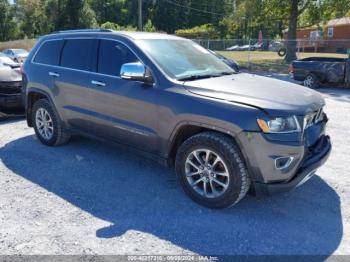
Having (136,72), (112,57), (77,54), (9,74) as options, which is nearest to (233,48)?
(9,74)

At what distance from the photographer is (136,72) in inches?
165

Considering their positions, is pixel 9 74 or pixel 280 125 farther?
pixel 9 74

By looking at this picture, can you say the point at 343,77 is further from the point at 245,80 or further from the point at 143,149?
the point at 143,149

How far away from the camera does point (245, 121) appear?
3.55 meters

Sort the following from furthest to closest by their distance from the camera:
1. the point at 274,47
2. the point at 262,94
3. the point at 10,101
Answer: the point at 274,47, the point at 10,101, the point at 262,94

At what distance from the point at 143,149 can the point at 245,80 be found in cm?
150

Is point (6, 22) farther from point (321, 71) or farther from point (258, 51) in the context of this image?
point (321, 71)

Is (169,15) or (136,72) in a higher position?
(169,15)

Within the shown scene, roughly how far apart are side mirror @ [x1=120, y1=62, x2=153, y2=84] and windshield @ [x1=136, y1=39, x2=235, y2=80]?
7.9 inches

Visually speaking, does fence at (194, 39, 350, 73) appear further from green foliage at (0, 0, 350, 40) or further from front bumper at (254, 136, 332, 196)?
front bumper at (254, 136, 332, 196)

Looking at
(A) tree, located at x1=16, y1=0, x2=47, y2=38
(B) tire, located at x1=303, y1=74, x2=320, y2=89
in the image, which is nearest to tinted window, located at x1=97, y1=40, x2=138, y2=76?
(B) tire, located at x1=303, y1=74, x2=320, y2=89

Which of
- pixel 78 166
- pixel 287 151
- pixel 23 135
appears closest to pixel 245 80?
pixel 287 151

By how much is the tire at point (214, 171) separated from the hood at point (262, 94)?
1.45ft

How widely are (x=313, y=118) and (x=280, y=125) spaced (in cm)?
66
